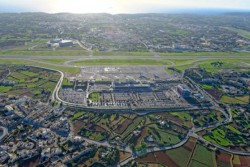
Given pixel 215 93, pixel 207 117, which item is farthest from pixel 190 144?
pixel 215 93

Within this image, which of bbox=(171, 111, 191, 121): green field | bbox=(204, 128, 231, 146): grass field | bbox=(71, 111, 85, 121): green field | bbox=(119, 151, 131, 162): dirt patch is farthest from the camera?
bbox=(171, 111, 191, 121): green field

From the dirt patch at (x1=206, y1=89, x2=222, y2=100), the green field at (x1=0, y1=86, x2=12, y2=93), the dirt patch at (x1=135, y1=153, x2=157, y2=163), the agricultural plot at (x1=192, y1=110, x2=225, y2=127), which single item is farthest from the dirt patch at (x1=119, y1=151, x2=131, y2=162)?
the green field at (x1=0, y1=86, x2=12, y2=93)

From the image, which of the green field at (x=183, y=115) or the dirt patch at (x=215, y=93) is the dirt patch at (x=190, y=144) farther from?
the dirt patch at (x=215, y=93)

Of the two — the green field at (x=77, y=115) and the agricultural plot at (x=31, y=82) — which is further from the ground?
the agricultural plot at (x=31, y=82)

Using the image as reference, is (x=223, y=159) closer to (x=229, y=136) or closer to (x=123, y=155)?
(x=229, y=136)

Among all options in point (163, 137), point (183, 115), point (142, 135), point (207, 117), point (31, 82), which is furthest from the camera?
point (31, 82)

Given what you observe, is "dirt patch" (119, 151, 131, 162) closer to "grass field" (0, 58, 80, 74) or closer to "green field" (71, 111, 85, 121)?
"green field" (71, 111, 85, 121)

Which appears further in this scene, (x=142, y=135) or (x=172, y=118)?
(x=172, y=118)

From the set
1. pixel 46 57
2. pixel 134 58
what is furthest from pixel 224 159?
pixel 46 57

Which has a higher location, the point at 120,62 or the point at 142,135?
the point at 142,135

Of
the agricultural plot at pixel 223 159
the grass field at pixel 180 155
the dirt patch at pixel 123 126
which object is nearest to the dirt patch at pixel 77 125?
the dirt patch at pixel 123 126

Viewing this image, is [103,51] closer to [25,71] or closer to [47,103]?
[25,71]
